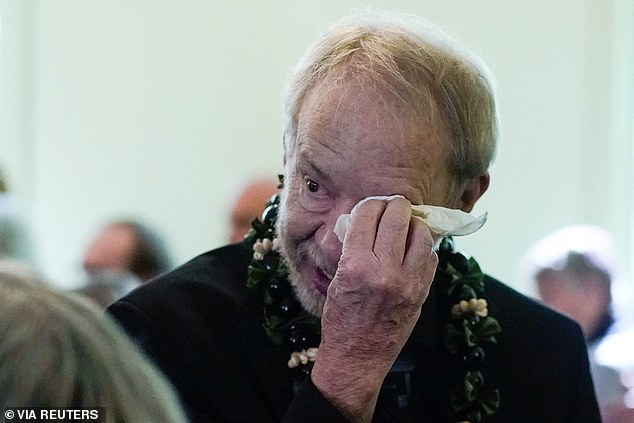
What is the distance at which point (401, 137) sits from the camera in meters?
1.45

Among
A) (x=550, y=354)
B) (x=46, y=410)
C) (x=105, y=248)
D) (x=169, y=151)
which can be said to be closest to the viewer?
(x=46, y=410)

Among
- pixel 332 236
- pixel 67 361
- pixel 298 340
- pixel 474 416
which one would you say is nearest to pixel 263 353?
pixel 298 340

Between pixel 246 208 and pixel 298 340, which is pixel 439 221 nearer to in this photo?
pixel 298 340

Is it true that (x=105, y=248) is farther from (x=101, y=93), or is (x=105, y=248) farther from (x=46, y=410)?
(x=46, y=410)

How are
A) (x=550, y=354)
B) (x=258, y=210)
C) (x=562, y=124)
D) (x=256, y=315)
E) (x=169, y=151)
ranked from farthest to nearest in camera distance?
(x=169, y=151)
(x=562, y=124)
(x=258, y=210)
(x=550, y=354)
(x=256, y=315)

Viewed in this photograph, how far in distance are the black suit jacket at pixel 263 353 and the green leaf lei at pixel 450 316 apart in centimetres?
2

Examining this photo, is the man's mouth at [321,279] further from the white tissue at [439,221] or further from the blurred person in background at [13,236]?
the blurred person in background at [13,236]

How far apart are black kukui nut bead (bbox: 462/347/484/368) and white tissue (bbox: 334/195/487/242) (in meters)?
0.23

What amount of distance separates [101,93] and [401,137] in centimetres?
329

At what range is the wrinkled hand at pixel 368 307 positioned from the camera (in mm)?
1313

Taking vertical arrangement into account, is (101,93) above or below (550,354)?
below

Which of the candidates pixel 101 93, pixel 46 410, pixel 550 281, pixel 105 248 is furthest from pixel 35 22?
pixel 46 410

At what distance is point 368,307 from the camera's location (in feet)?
4.33

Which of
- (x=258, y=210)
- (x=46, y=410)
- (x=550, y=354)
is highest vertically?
(x=46, y=410)
